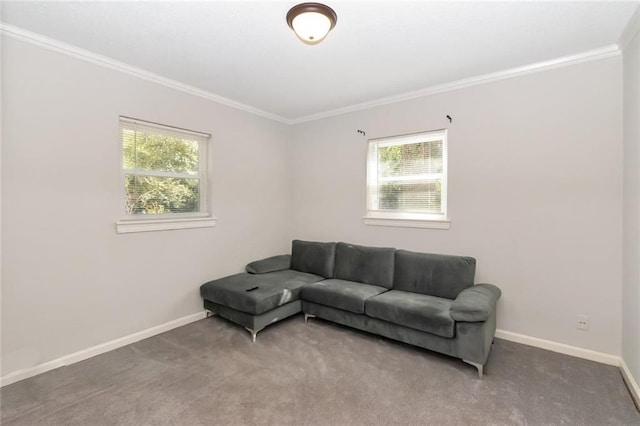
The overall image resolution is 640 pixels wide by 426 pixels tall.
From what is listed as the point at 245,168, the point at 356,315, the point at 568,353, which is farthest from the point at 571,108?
the point at 245,168

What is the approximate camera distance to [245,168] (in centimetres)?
407

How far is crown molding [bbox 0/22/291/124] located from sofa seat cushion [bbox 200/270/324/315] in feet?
7.07

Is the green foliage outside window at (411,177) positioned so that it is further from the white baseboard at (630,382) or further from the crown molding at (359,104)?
the white baseboard at (630,382)

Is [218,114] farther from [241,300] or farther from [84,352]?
[84,352]

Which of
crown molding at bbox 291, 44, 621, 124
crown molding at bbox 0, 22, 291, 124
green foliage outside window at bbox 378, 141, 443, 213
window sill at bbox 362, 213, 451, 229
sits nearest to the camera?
crown molding at bbox 0, 22, 291, 124

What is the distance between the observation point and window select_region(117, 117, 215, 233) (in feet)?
9.86

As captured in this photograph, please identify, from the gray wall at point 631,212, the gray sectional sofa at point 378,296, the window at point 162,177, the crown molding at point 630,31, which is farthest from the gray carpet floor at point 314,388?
the crown molding at point 630,31

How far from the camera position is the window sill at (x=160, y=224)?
288 cm

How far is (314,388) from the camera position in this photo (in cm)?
222

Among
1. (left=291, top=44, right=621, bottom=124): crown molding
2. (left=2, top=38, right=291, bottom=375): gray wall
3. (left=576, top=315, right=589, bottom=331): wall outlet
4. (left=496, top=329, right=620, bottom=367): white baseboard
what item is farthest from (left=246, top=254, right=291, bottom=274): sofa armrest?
(left=576, top=315, right=589, bottom=331): wall outlet

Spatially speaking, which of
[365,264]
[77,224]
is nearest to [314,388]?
[365,264]

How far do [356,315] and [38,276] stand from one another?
107 inches

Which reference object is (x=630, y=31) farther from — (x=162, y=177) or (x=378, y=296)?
(x=162, y=177)

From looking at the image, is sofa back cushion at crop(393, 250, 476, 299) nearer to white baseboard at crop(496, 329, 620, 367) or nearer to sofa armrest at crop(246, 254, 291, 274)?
white baseboard at crop(496, 329, 620, 367)
